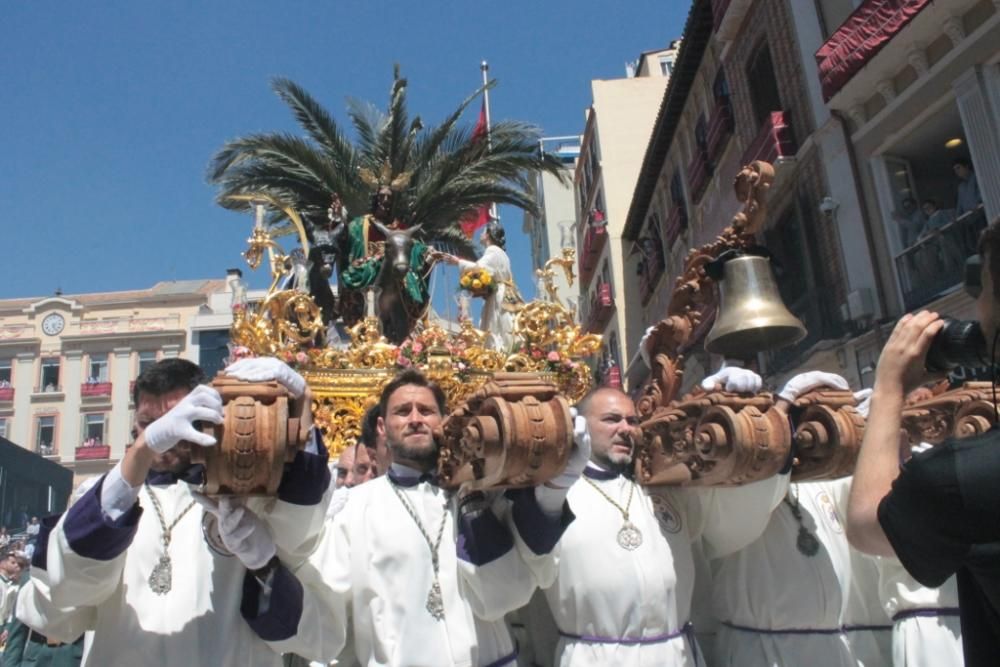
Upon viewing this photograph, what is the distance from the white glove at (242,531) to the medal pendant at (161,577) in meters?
0.32

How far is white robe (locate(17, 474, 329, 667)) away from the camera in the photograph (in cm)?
224

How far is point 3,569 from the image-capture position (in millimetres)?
9852

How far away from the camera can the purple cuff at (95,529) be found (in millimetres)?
2100

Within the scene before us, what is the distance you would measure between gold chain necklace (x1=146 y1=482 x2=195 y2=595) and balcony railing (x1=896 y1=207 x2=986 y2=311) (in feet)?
27.0

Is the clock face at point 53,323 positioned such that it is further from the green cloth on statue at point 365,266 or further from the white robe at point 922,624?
the white robe at point 922,624

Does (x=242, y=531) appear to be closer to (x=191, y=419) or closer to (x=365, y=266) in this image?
(x=191, y=419)

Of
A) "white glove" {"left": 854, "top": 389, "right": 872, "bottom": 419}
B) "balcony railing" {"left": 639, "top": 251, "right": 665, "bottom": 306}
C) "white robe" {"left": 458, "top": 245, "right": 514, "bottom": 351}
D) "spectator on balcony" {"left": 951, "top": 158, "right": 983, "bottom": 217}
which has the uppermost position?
"balcony railing" {"left": 639, "top": 251, "right": 665, "bottom": 306}

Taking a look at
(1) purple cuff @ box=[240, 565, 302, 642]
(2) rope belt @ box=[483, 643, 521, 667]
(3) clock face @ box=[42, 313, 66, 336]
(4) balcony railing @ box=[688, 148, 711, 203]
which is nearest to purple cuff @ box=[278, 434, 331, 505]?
(1) purple cuff @ box=[240, 565, 302, 642]

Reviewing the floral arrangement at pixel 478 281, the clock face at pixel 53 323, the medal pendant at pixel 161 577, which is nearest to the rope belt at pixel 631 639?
the medal pendant at pixel 161 577

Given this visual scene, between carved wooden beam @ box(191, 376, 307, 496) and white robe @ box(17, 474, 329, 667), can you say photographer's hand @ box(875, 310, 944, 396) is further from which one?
white robe @ box(17, 474, 329, 667)

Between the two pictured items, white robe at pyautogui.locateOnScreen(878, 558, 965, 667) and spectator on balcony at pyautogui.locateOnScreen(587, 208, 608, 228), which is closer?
white robe at pyautogui.locateOnScreen(878, 558, 965, 667)

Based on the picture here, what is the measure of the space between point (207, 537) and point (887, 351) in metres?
1.97

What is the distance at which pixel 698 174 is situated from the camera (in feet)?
51.3

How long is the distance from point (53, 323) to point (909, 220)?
3848cm
